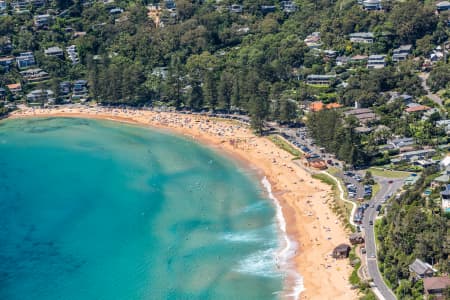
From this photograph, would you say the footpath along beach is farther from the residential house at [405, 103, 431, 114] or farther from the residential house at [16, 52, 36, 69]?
the residential house at [405, 103, 431, 114]

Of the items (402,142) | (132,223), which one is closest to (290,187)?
(402,142)

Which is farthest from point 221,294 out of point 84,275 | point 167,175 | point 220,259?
point 167,175

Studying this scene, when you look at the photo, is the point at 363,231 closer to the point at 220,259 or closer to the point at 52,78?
the point at 220,259

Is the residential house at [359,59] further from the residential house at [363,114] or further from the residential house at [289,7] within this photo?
the residential house at [289,7]

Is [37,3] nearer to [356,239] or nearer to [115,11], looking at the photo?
[115,11]

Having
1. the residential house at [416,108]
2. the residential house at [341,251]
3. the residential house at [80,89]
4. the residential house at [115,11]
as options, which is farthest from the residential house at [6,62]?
the residential house at [341,251]
